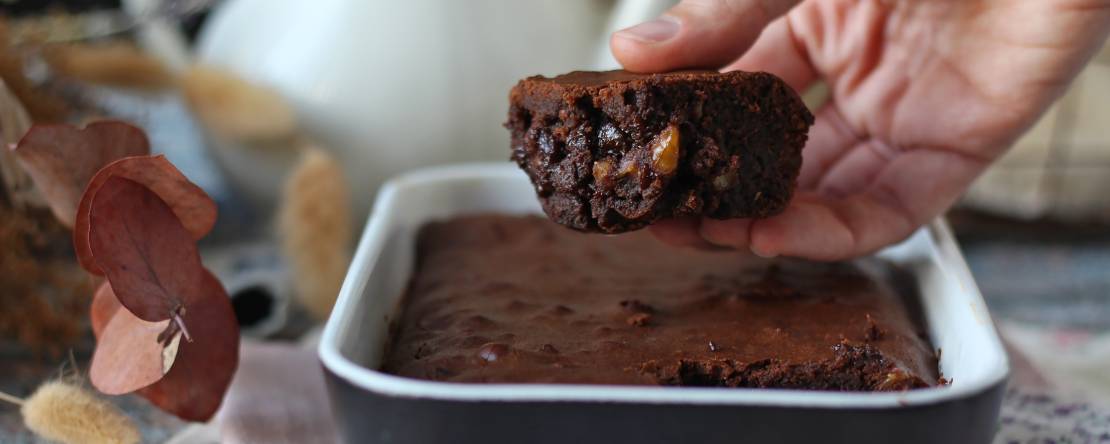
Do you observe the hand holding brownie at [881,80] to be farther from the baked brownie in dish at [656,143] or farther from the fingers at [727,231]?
the baked brownie in dish at [656,143]

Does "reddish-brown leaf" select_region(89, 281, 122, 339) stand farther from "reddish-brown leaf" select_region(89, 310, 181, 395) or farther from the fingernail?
the fingernail

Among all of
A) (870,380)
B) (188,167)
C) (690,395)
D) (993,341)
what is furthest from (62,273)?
(993,341)

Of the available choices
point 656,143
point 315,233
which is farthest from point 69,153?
point 656,143

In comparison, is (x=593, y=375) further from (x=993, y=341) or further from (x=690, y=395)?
(x=993, y=341)

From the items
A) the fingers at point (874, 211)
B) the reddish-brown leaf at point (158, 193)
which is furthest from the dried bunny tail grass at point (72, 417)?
the fingers at point (874, 211)

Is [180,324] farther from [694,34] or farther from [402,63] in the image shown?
[402,63]
